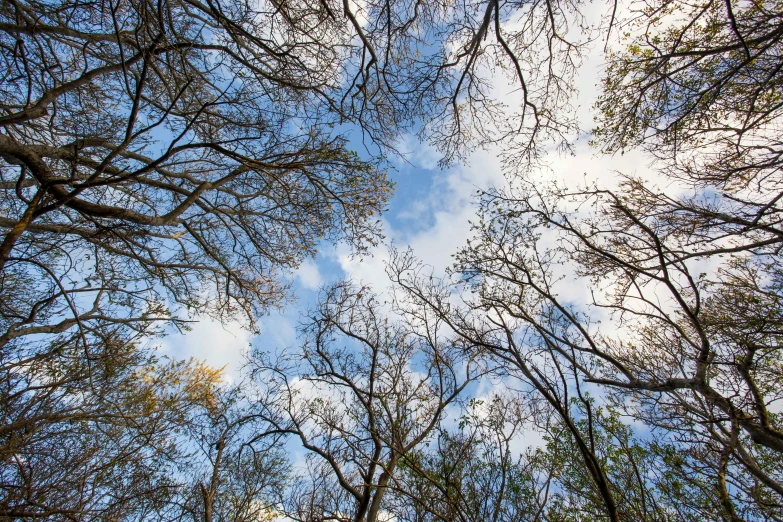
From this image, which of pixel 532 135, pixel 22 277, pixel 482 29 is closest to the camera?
pixel 482 29

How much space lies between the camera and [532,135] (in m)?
7.09

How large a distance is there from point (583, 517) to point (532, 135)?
8587 mm

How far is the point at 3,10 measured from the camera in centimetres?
617

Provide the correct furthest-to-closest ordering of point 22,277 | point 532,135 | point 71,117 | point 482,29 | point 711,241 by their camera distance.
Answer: point 22,277, point 71,117, point 532,135, point 711,241, point 482,29

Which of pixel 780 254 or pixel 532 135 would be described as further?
pixel 532 135

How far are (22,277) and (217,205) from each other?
450cm

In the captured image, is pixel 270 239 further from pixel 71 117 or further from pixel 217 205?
pixel 71 117

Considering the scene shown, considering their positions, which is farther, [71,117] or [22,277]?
[22,277]

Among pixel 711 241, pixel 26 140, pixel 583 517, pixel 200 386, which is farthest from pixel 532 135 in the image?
pixel 200 386

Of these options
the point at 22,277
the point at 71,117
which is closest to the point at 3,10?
the point at 71,117

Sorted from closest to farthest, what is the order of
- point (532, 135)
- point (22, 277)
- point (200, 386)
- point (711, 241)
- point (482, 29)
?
point (482, 29) → point (711, 241) → point (532, 135) → point (22, 277) → point (200, 386)

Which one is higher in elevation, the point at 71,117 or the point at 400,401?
the point at 71,117

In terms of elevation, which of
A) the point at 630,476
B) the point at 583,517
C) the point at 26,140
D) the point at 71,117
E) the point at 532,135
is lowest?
the point at 583,517

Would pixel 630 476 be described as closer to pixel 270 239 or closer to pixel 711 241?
pixel 711 241
